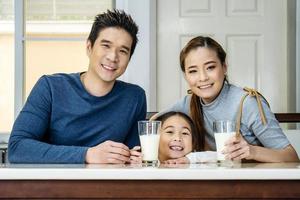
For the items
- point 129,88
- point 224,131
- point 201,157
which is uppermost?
point 129,88

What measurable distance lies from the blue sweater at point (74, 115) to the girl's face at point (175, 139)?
0.43 ft

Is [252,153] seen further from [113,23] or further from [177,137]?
[113,23]

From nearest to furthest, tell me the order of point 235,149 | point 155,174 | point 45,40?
point 155,174 < point 235,149 < point 45,40

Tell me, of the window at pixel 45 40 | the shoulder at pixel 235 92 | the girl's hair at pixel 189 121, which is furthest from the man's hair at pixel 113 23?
the window at pixel 45 40

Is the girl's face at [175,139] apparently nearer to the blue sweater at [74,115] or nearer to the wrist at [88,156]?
the blue sweater at [74,115]

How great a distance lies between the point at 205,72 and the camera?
6.58 feet

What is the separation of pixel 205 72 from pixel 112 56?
0.37 meters

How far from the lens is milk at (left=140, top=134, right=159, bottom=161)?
4.83 ft

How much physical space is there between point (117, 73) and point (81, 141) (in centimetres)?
31

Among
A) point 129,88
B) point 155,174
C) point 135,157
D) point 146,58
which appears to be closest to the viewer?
point 155,174

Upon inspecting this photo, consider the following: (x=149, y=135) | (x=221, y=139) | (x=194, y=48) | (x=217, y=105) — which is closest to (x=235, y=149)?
(x=221, y=139)

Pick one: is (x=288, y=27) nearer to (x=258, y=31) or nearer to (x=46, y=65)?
(x=258, y=31)

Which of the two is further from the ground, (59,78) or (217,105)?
(59,78)

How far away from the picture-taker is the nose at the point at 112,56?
2.01 m
